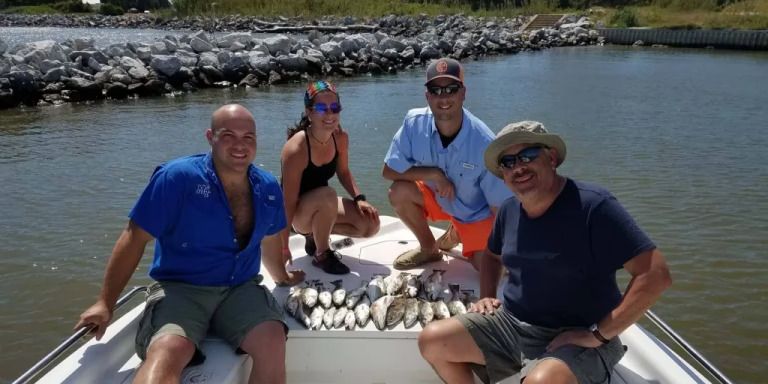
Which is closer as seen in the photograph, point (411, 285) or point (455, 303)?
point (455, 303)

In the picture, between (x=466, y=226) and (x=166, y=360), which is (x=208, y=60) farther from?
(x=166, y=360)

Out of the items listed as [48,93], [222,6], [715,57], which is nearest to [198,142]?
[48,93]

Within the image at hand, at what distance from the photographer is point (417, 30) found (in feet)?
149

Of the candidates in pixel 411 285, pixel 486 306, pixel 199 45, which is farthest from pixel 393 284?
pixel 199 45

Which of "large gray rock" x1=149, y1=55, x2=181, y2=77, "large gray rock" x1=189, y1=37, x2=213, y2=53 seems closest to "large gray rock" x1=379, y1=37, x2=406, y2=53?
"large gray rock" x1=189, y1=37, x2=213, y2=53

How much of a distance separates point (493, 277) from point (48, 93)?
1848cm

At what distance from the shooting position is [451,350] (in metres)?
3.18

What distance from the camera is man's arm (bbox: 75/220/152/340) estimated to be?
126 inches

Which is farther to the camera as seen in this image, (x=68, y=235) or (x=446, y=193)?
(x=68, y=235)

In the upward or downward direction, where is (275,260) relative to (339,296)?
upward

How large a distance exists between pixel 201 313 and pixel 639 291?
2212mm

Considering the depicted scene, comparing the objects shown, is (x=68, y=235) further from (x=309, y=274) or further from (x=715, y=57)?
(x=715, y=57)

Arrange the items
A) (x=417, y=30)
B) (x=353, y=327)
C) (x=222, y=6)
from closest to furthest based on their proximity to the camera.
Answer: (x=353, y=327), (x=417, y=30), (x=222, y=6)

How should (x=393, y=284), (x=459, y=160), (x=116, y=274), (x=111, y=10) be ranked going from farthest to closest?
(x=111, y=10)
(x=459, y=160)
(x=393, y=284)
(x=116, y=274)
